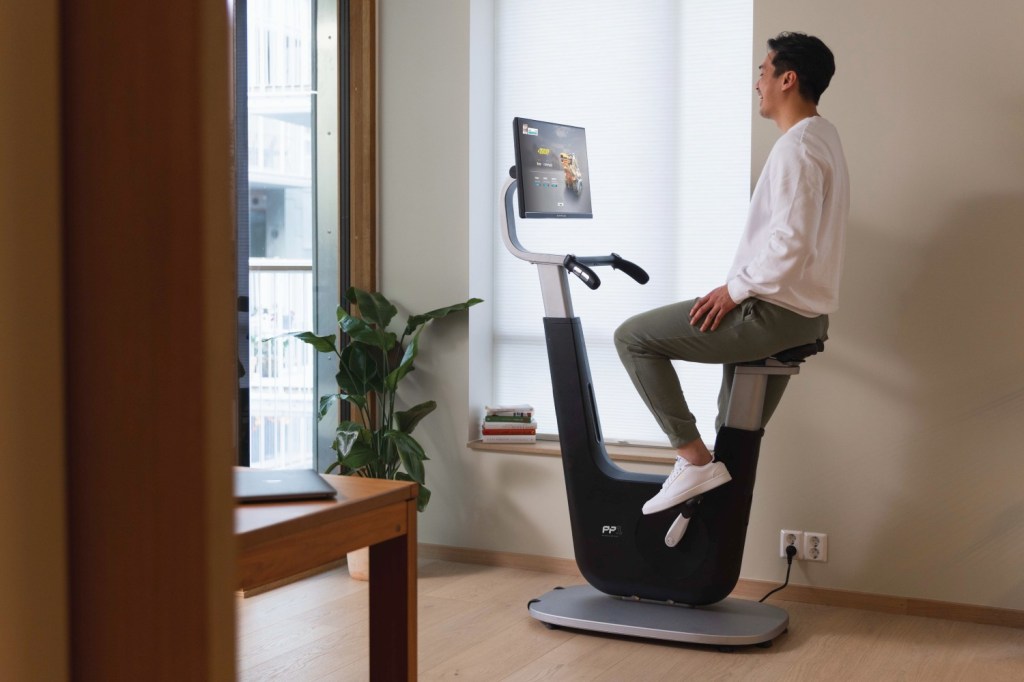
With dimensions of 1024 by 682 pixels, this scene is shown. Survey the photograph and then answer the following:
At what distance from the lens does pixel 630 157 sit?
3.93 m

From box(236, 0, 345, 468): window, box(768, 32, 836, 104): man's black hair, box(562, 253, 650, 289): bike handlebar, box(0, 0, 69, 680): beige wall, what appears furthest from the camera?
box(236, 0, 345, 468): window

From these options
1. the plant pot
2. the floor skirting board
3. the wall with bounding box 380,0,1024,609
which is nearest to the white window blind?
the wall with bounding box 380,0,1024,609

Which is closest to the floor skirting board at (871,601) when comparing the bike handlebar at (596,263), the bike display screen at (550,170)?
the bike handlebar at (596,263)

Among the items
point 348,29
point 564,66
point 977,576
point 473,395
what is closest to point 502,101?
point 564,66

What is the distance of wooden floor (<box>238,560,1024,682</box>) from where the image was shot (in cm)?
275

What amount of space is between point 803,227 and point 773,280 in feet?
0.55

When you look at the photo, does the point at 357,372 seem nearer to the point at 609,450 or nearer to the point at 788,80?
the point at 609,450

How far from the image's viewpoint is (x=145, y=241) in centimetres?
21

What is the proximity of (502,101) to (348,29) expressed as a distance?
70 centimetres

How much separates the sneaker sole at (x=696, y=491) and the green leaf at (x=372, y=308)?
142 centimetres

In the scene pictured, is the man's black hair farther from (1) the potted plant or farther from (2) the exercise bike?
(1) the potted plant

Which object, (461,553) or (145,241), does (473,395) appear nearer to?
(461,553)

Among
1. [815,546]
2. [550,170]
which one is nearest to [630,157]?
[550,170]

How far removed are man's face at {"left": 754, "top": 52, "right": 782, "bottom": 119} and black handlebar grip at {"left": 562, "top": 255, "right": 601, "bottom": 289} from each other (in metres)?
0.72
